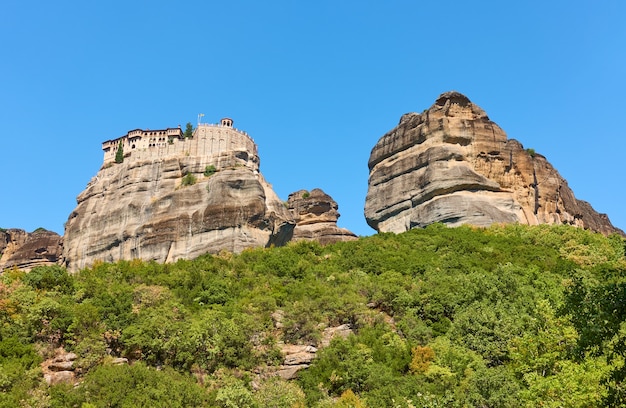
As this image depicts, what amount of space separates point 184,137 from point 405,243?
36.6m

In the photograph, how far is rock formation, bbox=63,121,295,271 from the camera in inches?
2980

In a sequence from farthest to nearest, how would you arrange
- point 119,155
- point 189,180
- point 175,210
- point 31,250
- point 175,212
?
point 31,250
point 119,155
point 189,180
point 175,210
point 175,212

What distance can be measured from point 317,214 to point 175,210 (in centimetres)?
2840

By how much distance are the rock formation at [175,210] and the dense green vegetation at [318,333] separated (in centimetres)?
1753

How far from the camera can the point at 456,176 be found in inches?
3034

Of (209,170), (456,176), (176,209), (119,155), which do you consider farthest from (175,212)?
(456,176)

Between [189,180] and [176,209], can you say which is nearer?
[176,209]

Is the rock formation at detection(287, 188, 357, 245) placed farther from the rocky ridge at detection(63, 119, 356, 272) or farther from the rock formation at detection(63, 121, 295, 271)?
the rock formation at detection(63, 121, 295, 271)

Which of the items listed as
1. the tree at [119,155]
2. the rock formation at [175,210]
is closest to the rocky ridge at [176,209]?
the rock formation at [175,210]

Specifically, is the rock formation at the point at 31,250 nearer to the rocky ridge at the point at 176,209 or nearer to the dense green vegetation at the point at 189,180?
the rocky ridge at the point at 176,209

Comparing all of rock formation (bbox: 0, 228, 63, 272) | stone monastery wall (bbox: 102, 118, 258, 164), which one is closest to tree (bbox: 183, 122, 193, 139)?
stone monastery wall (bbox: 102, 118, 258, 164)

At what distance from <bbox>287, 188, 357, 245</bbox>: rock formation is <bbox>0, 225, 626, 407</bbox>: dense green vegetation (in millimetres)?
42862

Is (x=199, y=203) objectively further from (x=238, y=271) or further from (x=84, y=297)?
(x=84, y=297)

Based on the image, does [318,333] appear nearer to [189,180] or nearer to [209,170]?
[189,180]
